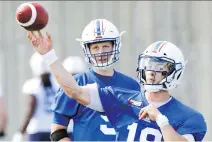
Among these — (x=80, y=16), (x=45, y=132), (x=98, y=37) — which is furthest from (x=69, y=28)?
(x=98, y=37)

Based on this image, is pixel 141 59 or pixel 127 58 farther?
pixel 127 58

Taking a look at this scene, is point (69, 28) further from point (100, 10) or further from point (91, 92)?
point (91, 92)

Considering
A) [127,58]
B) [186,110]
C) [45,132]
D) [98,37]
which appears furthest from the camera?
[127,58]

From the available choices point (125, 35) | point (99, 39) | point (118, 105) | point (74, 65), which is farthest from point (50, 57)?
point (125, 35)

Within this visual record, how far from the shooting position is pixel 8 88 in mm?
12391

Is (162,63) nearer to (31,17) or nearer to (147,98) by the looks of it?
(147,98)

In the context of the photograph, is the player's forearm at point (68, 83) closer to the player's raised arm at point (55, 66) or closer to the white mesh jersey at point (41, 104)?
the player's raised arm at point (55, 66)

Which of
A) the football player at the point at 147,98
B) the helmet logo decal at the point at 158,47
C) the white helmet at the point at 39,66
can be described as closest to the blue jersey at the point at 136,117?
the football player at the point at 147,98

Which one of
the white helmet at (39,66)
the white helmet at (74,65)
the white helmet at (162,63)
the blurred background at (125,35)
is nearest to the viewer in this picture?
the white helmet at (162,63)

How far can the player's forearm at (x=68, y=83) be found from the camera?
5.36 m

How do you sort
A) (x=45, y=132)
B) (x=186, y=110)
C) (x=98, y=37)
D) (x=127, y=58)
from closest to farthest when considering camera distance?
(x=186, y=110) → (x=98, y=37) → (x=45, y=132) → (x=127, y=58)

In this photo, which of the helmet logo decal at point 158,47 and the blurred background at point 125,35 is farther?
the blurred background at point 125,35

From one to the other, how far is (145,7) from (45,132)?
288cm

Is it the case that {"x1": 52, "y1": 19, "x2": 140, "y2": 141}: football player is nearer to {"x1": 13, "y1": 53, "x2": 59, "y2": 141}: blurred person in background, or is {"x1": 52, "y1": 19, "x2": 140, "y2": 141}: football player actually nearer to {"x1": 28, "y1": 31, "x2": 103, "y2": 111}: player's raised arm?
{"x1": 28, "y1": 31, "x2": 103, "y2": 111}: player's raised arm
